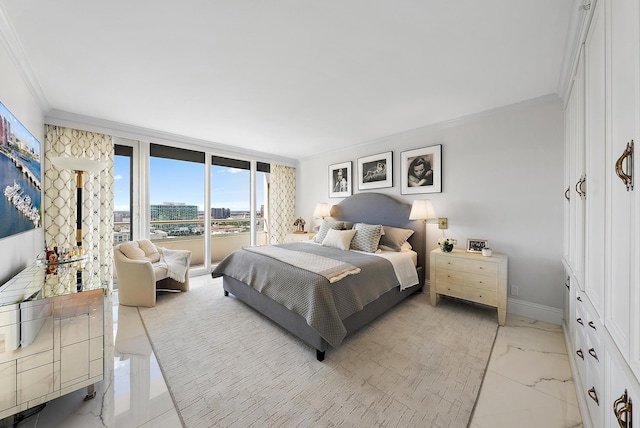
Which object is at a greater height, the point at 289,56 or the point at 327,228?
the point at 289,56

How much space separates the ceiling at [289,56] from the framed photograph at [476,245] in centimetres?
166

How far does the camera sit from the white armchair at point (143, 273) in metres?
3.02

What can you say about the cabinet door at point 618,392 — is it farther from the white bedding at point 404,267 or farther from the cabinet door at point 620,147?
the white bedding at point 404,267

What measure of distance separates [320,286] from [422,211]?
2.06 metres

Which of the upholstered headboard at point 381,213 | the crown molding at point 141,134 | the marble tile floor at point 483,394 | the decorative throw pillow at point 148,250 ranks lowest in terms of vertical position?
the marble tile floor at point 483,394

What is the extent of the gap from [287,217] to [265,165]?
129 centimetres

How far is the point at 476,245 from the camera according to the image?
10.0 feet

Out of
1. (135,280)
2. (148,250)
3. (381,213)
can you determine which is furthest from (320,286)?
(148,250)

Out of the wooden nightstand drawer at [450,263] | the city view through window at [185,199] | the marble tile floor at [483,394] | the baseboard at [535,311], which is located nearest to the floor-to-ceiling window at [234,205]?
the city view through window at [185,199]

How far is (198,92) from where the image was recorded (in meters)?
2.56

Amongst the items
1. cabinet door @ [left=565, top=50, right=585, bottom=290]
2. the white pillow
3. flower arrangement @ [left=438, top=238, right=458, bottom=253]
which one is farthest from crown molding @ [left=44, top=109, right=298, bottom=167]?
cabinet door @ [left=565, top=50, right=585, bottom=290]

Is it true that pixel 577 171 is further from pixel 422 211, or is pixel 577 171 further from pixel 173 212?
pixel 173 212

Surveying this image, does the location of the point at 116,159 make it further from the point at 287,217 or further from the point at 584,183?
the point at 584,183

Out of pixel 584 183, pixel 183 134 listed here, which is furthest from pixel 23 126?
pixel 584 183
